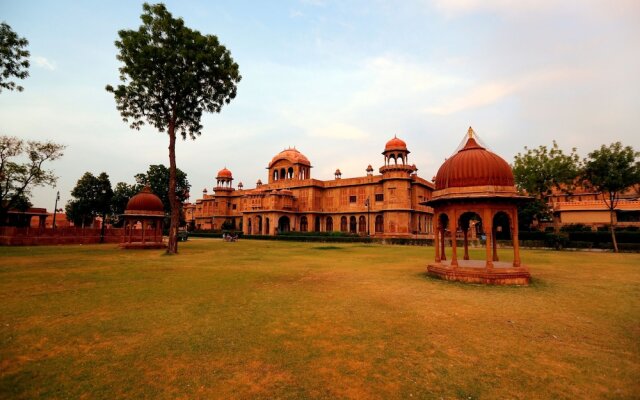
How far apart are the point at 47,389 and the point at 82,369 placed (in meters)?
0.51

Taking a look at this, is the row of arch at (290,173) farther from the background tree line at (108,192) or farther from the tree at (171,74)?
the tree at (171,74)

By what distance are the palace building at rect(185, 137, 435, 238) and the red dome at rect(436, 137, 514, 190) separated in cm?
2984

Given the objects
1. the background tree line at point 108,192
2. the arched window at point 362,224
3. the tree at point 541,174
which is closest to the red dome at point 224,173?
the background tree line at point 108,192

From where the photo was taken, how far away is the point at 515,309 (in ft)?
25.4

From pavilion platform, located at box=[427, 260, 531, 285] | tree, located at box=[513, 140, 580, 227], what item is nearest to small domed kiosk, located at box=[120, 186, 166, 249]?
pavilion platform, located at box=[427, 260, 531, 285]

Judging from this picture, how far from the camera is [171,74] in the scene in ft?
72.3

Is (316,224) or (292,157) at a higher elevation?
(292,157)

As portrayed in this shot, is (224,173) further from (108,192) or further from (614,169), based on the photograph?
(614,169)

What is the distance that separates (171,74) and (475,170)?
70.2ft

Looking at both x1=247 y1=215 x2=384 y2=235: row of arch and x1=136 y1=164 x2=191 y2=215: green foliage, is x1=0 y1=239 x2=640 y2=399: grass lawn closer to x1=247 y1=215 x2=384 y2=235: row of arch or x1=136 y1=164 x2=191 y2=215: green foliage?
x1=247 y1=215 x2=384 y2=235: row of arch

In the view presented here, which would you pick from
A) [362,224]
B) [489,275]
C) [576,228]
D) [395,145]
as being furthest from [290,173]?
[489,275]

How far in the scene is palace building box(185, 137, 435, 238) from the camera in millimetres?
42844

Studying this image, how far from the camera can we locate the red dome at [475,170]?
1168 centimetres

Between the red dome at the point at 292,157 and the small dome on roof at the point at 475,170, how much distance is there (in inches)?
1629
